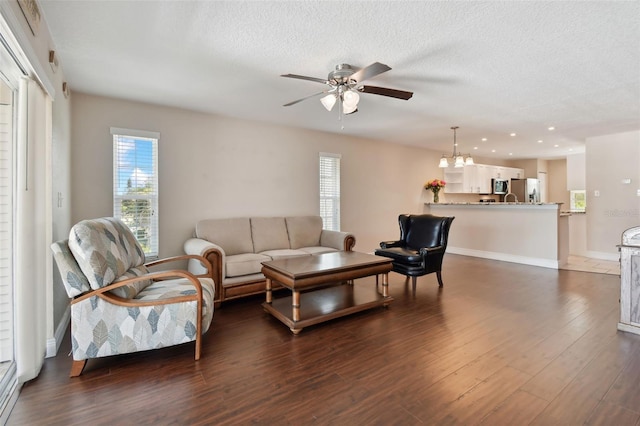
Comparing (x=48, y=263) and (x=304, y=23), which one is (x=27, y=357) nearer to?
(x=48, y=263)

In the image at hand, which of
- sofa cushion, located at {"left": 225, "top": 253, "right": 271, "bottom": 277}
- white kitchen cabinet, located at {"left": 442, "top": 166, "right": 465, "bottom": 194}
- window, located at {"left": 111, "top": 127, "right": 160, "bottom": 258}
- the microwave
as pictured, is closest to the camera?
sofa cushion, located at {"left": 225, "top": 253, "right": 271, "bottom": 277}

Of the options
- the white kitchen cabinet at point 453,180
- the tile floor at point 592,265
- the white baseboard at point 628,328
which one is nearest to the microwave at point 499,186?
the white kitchen cabinet at point 453,180

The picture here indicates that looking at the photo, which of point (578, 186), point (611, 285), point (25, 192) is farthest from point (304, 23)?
point (578, 186)

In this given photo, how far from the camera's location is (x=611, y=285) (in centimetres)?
434

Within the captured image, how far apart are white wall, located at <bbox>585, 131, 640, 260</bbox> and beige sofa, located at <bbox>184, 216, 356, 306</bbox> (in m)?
5.29

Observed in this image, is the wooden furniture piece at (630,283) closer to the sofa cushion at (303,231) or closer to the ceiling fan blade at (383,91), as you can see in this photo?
the ceiling fan blade at (383,91)

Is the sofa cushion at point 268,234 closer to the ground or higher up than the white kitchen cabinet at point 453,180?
closer to the ground

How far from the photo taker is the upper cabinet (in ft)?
26.8

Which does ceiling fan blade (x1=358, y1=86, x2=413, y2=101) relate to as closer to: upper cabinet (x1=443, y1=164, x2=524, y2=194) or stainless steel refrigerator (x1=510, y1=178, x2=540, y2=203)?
upper cabinet (x1=443, y1=164, x2=524, y2=194)

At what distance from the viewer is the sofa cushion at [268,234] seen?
4.54 meters

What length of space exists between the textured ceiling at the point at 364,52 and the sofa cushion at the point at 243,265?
2001mm

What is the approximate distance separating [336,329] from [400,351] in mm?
663

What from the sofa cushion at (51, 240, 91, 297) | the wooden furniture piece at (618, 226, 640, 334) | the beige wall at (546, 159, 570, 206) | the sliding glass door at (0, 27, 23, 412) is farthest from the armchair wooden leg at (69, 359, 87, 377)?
the beige wall at (546, 159, 570, 206)

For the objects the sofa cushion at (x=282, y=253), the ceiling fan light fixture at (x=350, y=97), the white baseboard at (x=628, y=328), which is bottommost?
the white baseboard at (x=628, y=328)
